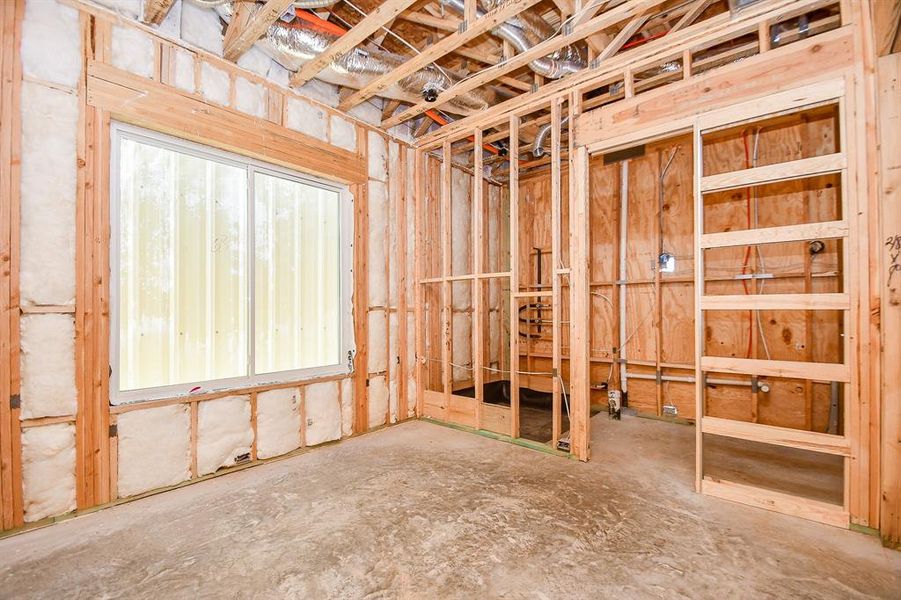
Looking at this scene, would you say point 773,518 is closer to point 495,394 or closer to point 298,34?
point 495,394

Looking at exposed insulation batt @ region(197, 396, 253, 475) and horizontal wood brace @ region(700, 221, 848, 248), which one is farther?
exposed insulation batt @ region(197, 396, 253, 475)

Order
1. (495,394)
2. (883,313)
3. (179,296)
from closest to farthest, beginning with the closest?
(883,313) → (179,296) → (495,394)

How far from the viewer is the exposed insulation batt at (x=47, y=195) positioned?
7.33 feet

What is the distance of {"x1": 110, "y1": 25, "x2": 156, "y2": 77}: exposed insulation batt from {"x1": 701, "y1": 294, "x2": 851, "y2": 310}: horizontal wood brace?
13.7ft

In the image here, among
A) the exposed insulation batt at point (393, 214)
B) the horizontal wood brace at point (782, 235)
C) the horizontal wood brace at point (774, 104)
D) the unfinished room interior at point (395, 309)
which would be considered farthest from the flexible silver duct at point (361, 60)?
the horizontal wood brace at point (782, 235)

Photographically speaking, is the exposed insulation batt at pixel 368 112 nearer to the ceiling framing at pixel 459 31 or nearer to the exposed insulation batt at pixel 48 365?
the ceiling framing at pixel 459 31

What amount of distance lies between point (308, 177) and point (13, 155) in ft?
6.16

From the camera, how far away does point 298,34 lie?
291cm

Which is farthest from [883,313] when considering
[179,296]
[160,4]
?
[160,4]

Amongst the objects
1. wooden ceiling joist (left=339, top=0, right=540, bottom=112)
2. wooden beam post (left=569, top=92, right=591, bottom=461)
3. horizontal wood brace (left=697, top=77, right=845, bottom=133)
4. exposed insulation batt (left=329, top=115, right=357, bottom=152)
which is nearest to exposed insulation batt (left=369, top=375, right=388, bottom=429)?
wooden beam post (left=569, top=92, right=591, bottom=461)

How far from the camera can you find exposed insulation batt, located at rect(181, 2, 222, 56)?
2.78 m

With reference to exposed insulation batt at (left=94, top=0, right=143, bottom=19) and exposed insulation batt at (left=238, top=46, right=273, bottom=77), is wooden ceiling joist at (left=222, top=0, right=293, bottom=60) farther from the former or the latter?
exposed insulation batt at (left=94, top=0, right=143, bottom=19)

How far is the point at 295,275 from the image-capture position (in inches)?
139

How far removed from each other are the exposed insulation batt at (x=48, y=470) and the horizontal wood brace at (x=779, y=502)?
13.5 ft
